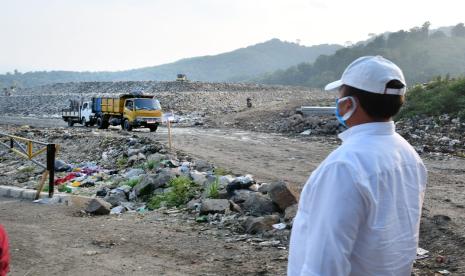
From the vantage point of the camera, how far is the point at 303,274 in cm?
185

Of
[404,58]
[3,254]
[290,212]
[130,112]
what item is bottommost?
[290,212]

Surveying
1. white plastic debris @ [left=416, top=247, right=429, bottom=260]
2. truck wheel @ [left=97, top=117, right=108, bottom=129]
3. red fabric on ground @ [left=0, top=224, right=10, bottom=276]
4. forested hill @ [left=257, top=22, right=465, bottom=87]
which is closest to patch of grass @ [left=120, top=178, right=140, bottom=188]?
white plastic debris @ [left=416, top=247, right=429, bottom=260]

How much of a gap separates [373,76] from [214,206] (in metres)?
6.58

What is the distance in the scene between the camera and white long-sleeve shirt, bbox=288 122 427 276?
70.7 inches

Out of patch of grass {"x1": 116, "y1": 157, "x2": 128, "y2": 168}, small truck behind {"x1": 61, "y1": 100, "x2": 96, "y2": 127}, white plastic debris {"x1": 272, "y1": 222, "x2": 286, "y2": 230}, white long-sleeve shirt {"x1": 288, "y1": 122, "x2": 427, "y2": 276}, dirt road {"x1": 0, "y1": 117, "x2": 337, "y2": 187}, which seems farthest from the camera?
small truck behind {"x1": 61, "y1": 100, "x2": 96, "y2": 127}

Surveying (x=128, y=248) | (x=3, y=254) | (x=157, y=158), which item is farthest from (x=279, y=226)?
(x=157, y=158)

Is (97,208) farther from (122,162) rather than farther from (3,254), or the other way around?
(3,254)

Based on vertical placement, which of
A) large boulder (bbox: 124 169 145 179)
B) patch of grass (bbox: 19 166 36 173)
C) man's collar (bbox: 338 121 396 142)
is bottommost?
patch of grass (bbox: 19 166 36 173)

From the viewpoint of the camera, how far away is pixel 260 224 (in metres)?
7.23

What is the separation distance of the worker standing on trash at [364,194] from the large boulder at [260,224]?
5148mm

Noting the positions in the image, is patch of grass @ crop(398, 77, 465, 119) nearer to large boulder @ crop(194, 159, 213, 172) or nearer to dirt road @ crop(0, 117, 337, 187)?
dirt road @ crop(0, 117, 337, 187)

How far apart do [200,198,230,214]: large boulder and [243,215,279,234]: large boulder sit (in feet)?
3.25

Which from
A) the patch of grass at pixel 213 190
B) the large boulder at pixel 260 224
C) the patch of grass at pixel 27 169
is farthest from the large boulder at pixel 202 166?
the patch of grass at pixel 27 169

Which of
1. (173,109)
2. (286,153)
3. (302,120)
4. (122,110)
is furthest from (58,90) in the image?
(286,153)
